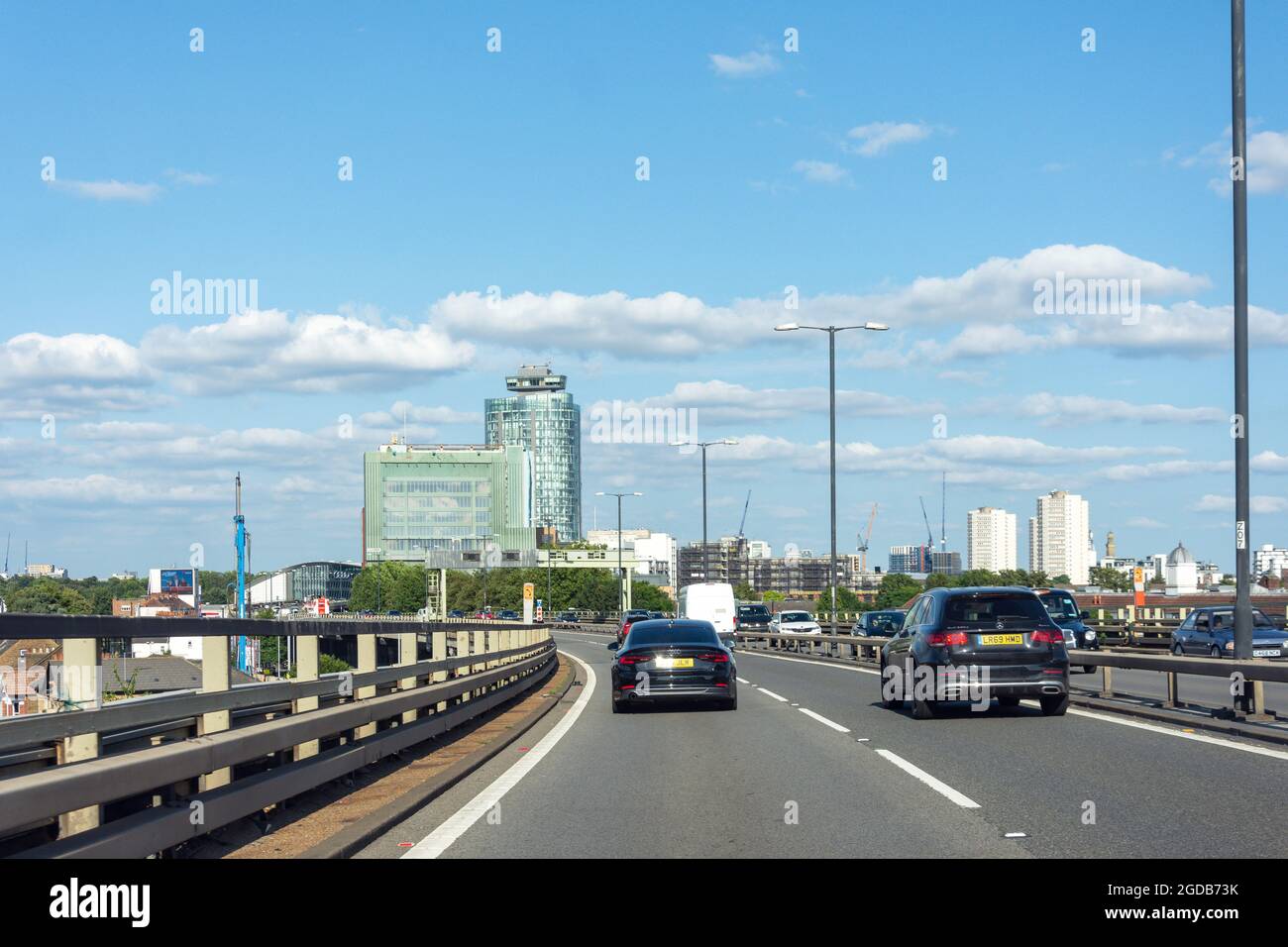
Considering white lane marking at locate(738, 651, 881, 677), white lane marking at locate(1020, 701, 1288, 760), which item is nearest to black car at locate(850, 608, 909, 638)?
white lane marking at locate(738, 651, 881, 677)

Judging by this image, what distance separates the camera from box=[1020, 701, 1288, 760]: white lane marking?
13.4m

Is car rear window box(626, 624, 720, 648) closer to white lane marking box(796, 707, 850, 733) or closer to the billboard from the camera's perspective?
white lane marking box(796, 707, 850, 733)

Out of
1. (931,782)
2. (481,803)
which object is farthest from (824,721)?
(481,803)

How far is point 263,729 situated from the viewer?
28.9 ft

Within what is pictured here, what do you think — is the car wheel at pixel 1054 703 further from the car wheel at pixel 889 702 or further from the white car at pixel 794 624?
the white car at pixel 794 624

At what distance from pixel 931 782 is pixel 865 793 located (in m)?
0.95

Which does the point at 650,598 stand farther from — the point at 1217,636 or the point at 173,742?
the point at 173,742

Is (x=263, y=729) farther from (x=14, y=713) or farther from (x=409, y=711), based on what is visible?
(x=409, y=711)

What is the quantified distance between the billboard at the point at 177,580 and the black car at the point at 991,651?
370 ft

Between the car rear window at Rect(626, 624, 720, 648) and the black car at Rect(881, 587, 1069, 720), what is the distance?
136 inches

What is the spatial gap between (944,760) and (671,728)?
17.2 feet

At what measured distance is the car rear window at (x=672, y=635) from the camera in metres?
20.5
